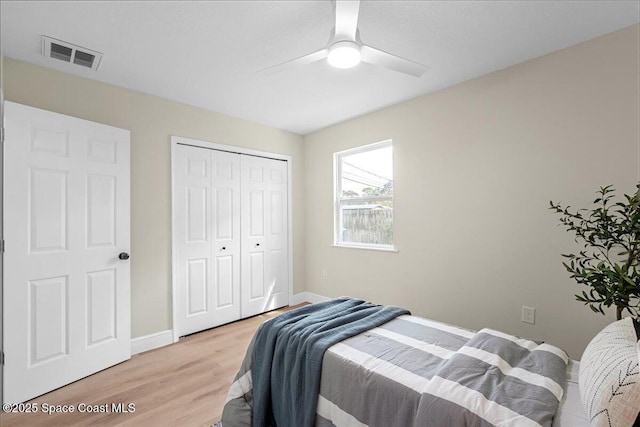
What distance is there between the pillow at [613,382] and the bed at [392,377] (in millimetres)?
164

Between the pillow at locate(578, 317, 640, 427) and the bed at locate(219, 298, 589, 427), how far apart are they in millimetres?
164

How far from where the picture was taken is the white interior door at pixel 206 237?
3.15 m

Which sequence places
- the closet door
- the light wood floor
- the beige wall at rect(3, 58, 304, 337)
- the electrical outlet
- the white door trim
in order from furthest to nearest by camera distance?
the closet door
the white door trim
the beige wall at rect(3, 58, 304, 337)
the electrical outlet
the light wood floor

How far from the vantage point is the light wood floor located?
189 cm

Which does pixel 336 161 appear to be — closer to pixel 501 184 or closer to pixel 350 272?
pixel 350 272

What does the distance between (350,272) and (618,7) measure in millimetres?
3101

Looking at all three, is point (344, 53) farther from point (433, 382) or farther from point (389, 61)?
point (433, 382)

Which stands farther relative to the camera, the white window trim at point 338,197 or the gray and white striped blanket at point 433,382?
the white window trim at point 338,197

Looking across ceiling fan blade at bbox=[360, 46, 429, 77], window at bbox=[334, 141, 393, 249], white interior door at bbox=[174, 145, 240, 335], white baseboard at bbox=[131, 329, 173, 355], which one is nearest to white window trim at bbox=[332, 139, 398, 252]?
window at bbox=[334, 141, 393, 249]

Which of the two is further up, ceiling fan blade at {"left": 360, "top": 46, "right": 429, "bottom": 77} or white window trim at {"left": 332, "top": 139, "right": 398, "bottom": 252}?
ceiling fan blade at {"left": 360, "top": 46, "right": 429, "bottom": 77}

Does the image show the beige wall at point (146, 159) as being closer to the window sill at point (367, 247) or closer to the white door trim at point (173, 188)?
the white door trim at point (173, 188)

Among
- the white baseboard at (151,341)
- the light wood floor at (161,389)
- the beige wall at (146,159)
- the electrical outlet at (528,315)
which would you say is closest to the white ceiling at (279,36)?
the beige wall at (146,159)

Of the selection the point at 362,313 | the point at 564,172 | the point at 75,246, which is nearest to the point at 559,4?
the point at 564,172

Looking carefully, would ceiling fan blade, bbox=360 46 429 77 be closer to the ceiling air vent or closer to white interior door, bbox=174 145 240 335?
the ceiling air vent
